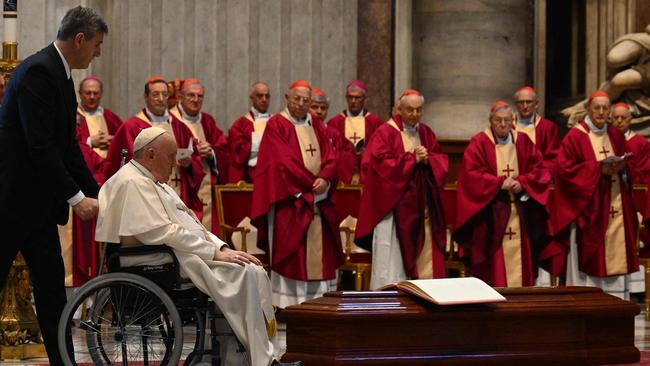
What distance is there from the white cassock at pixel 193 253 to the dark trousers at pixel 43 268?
9.6 inches

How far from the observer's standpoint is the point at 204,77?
43.0ft

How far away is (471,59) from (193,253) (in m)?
7.36

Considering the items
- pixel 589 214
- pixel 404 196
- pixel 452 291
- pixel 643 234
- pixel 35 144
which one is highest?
pixel 35 144

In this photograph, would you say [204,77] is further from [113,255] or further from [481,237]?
[113,255]

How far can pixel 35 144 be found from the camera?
5.29m

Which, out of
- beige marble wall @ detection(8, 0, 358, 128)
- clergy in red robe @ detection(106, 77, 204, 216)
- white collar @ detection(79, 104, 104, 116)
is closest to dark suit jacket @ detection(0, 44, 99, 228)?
clergy in red robe @ detection(106, 77, 204, 216)

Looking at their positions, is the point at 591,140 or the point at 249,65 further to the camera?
the point at 249,65

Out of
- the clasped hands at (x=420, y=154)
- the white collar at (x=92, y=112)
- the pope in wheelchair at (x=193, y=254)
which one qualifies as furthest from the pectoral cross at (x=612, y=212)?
the pope in wheelchair at (x=193, y=254)

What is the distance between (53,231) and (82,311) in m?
4.45

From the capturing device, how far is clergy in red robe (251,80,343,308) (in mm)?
9859

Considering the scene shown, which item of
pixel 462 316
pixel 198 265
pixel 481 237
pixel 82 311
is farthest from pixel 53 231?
pixel 481 237

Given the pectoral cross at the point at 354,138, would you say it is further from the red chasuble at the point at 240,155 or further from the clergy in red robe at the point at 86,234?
the clergy in red robe at the point at 86,234

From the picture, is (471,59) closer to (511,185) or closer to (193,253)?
(511,185)

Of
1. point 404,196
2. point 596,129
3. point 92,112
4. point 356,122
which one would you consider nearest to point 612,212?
point 596,129
